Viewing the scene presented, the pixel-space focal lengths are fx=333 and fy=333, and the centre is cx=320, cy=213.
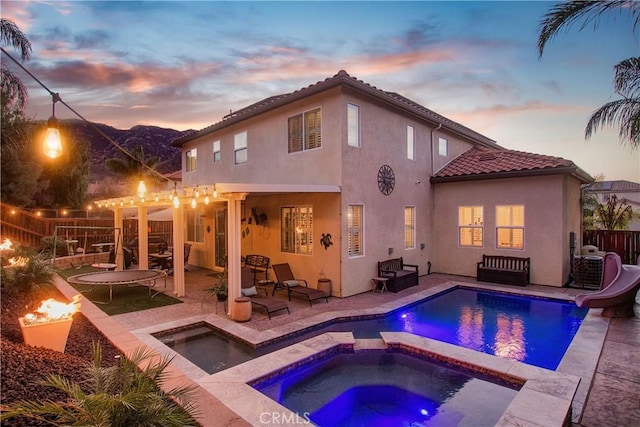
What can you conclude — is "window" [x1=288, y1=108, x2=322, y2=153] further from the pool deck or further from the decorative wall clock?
the pool deck

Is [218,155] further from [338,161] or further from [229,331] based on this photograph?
[229,331]

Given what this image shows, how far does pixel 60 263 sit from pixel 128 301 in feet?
27.8

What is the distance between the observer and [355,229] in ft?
36.4

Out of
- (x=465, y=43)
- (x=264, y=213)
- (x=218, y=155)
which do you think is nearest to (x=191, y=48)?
(x=218, y=155)

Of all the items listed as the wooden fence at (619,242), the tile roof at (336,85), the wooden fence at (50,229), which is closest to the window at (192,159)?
the tile roof at (336,85)

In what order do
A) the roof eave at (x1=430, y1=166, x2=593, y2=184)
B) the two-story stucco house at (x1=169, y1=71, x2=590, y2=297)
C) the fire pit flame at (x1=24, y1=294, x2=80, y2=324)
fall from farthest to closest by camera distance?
the roof eave at (x1=430, y1=166, x2=593, y2=184) → the two-story stucco house at (x1=169, y1=71, x2=590, y2=297) → the fire pit flame at (x1=24, y1=294, x2=80, y2=324)

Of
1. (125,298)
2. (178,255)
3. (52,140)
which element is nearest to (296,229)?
(178,255)

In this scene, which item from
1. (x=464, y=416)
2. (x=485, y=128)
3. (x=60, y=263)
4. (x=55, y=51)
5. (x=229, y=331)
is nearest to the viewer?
(x=464, y=416)

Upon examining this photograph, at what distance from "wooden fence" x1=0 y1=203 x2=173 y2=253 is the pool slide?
18000 millimetres

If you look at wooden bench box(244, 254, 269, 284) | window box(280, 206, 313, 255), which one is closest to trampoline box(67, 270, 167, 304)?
wooden bench box(244, 254, 269, 284)

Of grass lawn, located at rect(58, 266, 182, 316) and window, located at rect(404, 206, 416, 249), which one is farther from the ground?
window, located at rect(404, 206, 416, 249)

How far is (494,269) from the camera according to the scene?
1262 cm

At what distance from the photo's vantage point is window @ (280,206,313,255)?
11469mm

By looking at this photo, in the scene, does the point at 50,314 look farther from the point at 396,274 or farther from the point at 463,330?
the point at 396,274
